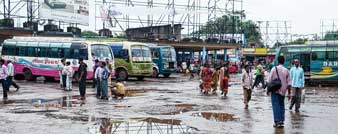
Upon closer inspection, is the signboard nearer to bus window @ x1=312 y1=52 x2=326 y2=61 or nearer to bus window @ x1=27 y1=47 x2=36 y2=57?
bus window @ x1=312 y1=52 x2=326 y2=61

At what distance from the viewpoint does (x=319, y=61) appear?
98.7 feet

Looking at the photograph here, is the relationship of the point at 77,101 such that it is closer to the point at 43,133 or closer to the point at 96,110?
the point at 96,110

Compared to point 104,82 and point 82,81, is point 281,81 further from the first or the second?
point 82,81

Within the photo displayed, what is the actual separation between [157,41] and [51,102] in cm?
2609

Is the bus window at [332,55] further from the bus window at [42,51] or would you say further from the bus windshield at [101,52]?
the bus window at [42,51]

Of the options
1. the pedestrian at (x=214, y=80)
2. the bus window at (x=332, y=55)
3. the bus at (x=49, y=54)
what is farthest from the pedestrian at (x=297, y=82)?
the bus window at (x=332, y=55)

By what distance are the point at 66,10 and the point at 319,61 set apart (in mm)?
18303

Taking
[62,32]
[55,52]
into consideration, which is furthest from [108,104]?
[62,32]

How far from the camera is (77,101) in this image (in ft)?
56.3

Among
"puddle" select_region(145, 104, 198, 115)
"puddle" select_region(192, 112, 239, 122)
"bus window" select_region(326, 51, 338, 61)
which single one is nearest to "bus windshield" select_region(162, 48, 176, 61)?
"bus window" select_region(326, 51, 338, 61)

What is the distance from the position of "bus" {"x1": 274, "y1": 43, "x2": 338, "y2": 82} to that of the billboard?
53.2 ft

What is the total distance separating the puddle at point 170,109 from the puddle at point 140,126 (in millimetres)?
1602

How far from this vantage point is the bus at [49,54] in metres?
27.1

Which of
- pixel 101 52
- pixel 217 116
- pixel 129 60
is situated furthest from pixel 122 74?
pixel 217 116
